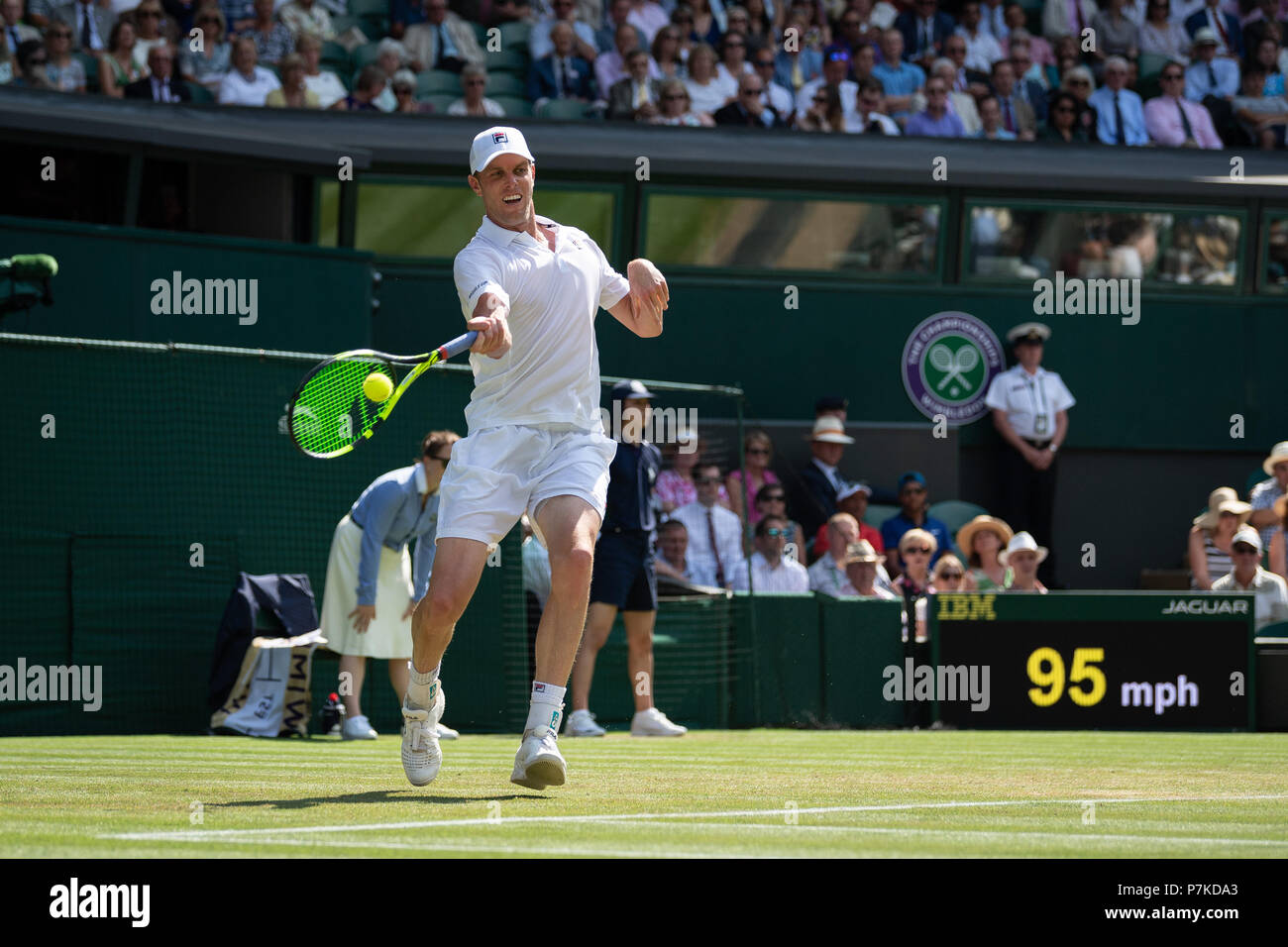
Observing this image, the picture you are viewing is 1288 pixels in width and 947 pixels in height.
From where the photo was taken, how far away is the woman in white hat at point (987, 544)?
15.1 m

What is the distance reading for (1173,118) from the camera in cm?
1867

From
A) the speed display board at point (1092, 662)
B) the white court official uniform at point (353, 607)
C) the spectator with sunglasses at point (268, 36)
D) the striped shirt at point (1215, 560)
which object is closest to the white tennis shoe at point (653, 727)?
the white court official uniform at point (353, 607)

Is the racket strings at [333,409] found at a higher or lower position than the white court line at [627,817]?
higher

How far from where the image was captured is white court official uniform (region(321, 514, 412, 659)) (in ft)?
38.0

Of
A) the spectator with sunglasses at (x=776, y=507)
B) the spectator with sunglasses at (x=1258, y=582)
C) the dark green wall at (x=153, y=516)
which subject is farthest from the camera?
the spectator with sunglasses at (x=776, y=507)

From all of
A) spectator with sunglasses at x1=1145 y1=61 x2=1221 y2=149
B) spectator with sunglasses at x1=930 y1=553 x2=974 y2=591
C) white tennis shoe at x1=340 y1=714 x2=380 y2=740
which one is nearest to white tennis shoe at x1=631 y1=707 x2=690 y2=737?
white tennis shoe at x1=340 y1=714 x2=380 y2=740

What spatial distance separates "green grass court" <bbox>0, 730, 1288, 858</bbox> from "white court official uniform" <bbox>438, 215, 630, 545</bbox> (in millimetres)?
1017

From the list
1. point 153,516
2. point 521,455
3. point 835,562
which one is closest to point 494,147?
point 521,455

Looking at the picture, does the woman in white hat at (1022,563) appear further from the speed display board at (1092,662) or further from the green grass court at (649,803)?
the green grass court at (649,803)

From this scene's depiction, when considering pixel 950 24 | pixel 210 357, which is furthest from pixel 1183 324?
pixel 210 357

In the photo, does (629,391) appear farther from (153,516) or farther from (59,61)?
(59,61)

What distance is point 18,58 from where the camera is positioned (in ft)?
49.8

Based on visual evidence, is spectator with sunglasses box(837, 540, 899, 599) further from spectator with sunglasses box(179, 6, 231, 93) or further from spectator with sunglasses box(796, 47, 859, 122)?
spectator with sunglasses box(179, 6, 231, 93)

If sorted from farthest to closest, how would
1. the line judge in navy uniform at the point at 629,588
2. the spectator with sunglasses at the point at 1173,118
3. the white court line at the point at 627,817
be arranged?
the spectator with sunglasses at the point at 1173,118
the line judge in navy uniform at the point at 629,588
the white court line at the point at 627,817
